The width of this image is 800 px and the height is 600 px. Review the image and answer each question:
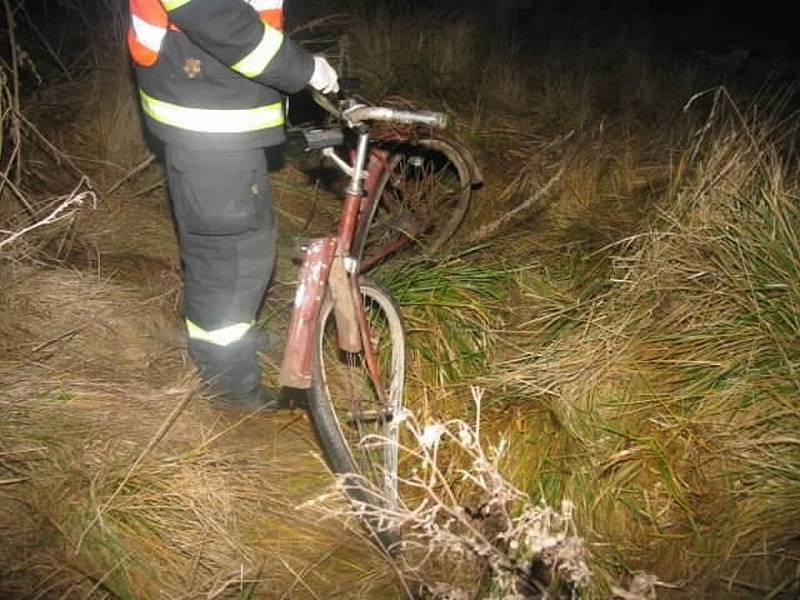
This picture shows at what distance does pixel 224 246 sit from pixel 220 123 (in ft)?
1.48

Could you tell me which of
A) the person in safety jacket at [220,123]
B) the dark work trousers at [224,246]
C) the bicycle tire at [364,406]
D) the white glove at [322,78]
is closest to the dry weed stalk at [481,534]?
the bicycle tire at [364,406]

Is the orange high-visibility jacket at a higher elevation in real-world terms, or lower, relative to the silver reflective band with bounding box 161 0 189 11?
lower

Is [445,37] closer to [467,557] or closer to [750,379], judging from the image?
[750,379]

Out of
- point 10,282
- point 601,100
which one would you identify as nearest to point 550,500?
point 10,282

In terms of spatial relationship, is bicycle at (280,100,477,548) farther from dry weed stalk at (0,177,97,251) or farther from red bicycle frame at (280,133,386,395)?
dry weed stalk at (0,177,97,251)

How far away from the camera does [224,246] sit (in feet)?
7.89

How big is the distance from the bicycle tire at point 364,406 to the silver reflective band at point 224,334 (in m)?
0.31

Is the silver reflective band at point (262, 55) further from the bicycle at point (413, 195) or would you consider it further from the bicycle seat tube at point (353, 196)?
the bicycle at point (413, 195)

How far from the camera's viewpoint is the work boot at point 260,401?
277 cm

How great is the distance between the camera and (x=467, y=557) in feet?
7.42

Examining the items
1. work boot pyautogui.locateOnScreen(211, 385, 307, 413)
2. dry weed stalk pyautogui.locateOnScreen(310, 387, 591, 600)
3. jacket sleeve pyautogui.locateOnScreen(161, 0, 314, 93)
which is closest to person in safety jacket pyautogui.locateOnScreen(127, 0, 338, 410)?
jacket sleeve pyautogui.locateOnScreen(161, 0, 314, 93)

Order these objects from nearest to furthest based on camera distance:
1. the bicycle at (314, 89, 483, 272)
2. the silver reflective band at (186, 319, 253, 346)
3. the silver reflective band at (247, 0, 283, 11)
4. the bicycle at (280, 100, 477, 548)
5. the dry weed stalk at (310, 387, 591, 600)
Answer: the dry weed stalk at (310, 387, 591, 600)
the silver reflective band at (247, 0, 283, 11)
the bicycle at (280, 100, 477, 548)
the silver reflective band at (186, 319, 253, 346)
the bicycle at (314, 89, 483, 272)

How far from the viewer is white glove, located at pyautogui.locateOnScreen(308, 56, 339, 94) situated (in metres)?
2.11

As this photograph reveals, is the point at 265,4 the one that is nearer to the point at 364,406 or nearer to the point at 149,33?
the point at 149,33
